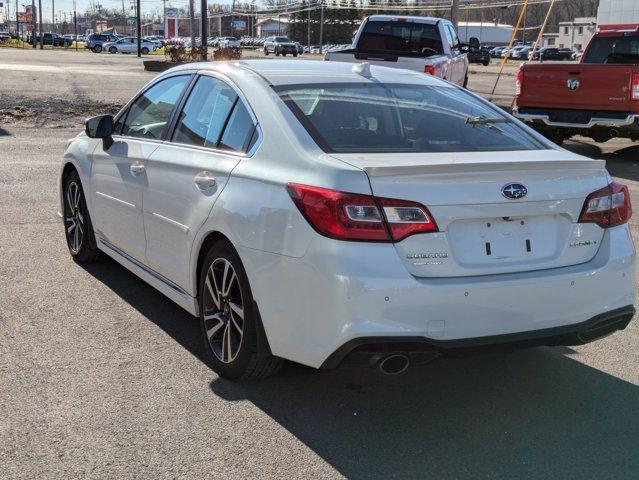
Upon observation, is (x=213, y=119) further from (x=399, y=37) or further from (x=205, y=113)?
(x=399, y=37)

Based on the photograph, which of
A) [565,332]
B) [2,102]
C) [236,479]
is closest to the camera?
[236,479]

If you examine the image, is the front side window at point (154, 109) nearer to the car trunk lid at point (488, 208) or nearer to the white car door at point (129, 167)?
the white car door at point (129, 167)

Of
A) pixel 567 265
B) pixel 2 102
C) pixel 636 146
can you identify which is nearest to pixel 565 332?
pixel 567 265

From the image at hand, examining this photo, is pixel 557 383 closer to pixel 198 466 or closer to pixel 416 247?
pixel 416 247

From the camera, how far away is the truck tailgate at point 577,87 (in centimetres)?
1173

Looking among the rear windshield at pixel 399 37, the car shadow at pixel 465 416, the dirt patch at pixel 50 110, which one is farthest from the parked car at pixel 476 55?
the car shadow at pixel 465 416

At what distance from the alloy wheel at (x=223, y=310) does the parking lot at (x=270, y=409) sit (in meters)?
0.19

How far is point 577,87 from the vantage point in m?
12.1

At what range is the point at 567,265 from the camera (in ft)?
12.3

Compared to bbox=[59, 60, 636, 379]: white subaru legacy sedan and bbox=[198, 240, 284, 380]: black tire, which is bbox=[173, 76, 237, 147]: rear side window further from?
bbox=[198, 240, 284, 380]: black tire

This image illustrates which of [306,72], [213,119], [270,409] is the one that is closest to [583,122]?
[306,72]

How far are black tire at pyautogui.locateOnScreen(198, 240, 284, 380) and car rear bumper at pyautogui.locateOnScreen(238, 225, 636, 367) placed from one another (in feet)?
0.40

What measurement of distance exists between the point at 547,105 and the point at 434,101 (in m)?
8.59

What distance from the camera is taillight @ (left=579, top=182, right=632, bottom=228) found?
151 inches
